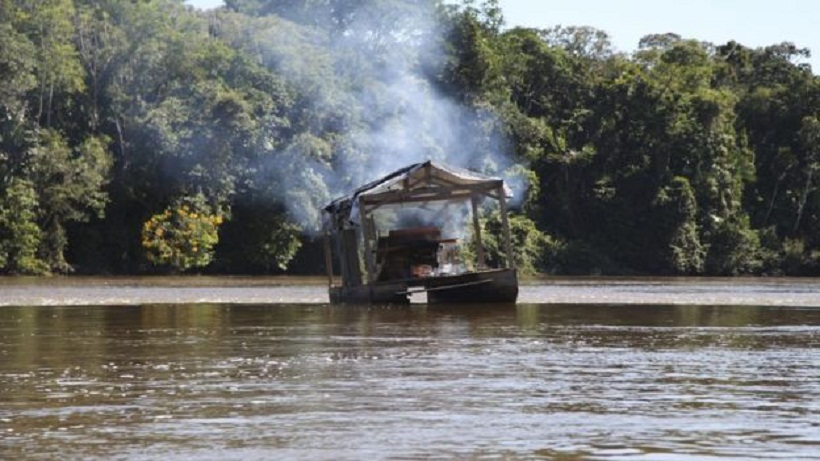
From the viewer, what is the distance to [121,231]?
63062mm

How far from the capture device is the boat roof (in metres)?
34.8

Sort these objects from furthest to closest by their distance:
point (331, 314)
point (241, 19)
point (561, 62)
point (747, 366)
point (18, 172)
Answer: point (561, 62), point (241, 19), point (18, 172), point (331, 314), point (747, 366)

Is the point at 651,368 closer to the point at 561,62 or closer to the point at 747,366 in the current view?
the point at 747,366

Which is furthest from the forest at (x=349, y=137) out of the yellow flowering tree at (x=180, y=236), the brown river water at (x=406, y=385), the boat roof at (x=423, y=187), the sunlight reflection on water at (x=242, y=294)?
the brown river water at (x=406, y=385)

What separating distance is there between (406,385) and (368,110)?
169 ft

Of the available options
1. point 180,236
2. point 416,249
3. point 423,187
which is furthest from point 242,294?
point 180,236

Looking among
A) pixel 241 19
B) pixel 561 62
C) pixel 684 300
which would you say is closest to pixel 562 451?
pixel 684 300

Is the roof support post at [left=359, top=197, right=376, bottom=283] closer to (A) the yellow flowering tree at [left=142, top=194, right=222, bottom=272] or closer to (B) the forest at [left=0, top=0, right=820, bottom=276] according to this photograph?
(B) the forest at [left=0, top=0, right=820, bottom=276]

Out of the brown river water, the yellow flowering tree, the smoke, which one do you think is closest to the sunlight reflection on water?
the yellow flowering tree

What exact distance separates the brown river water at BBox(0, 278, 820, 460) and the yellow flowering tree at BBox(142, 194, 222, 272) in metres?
30.1

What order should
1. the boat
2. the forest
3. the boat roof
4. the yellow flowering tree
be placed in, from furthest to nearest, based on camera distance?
the yellow flowering tree < the forest < the boat roof < the boat

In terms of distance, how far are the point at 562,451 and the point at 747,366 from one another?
787 cm

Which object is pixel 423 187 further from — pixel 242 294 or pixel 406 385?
pixel 406 385

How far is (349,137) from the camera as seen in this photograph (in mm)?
65750
